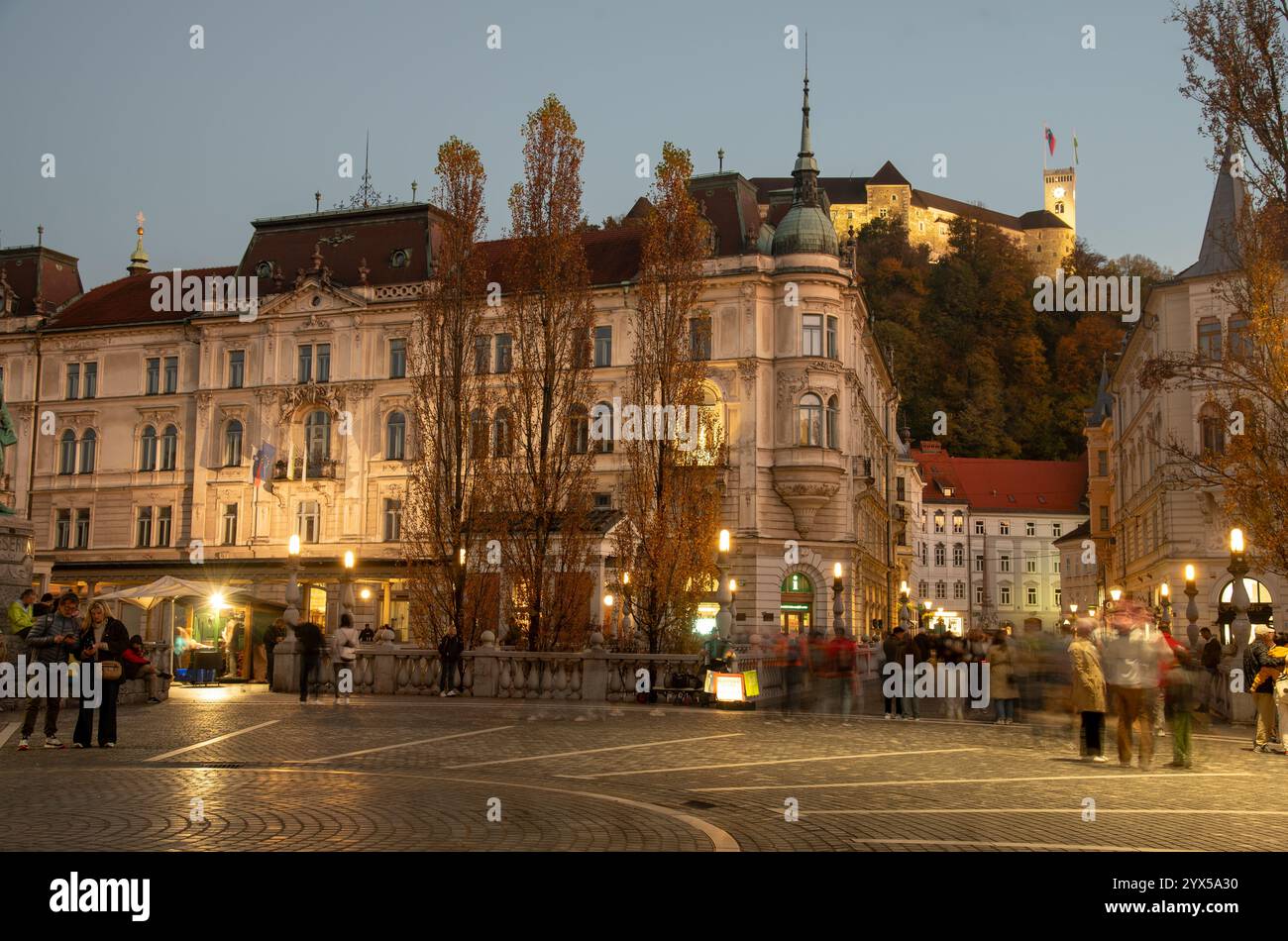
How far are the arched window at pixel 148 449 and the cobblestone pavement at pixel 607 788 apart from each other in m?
41.8

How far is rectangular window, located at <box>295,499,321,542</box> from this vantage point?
56375mm

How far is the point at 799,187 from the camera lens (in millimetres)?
53531

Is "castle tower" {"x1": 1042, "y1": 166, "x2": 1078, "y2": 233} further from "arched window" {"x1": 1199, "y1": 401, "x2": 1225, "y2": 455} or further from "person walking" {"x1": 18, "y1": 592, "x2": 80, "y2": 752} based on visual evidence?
"person walking" {"x1": 18, "y1": 592, "x2": 80, "y2": 752}

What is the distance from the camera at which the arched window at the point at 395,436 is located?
55.8 meters

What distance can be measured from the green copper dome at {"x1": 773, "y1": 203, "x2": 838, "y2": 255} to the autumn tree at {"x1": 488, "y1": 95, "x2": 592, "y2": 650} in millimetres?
17592

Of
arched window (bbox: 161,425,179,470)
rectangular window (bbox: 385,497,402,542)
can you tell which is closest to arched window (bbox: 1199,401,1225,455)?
rectangular window (bbox: 385,497,402,542)

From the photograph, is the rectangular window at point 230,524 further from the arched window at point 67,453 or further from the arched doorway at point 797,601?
the arched doorway at point 797,601

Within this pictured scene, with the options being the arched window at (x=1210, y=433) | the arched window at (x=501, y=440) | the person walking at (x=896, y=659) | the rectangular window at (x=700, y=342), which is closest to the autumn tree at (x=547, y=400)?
the arched window at (x=501, y=440)

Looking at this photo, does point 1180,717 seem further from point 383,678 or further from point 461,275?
point 461,275

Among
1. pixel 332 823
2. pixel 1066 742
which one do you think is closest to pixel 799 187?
pixel 1066 742

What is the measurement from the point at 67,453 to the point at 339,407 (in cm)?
1477

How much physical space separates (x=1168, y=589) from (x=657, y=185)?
89.6 feet

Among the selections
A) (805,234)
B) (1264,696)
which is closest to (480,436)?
(1264,696)

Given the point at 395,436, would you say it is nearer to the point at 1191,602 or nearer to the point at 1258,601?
the point at 1258,601
